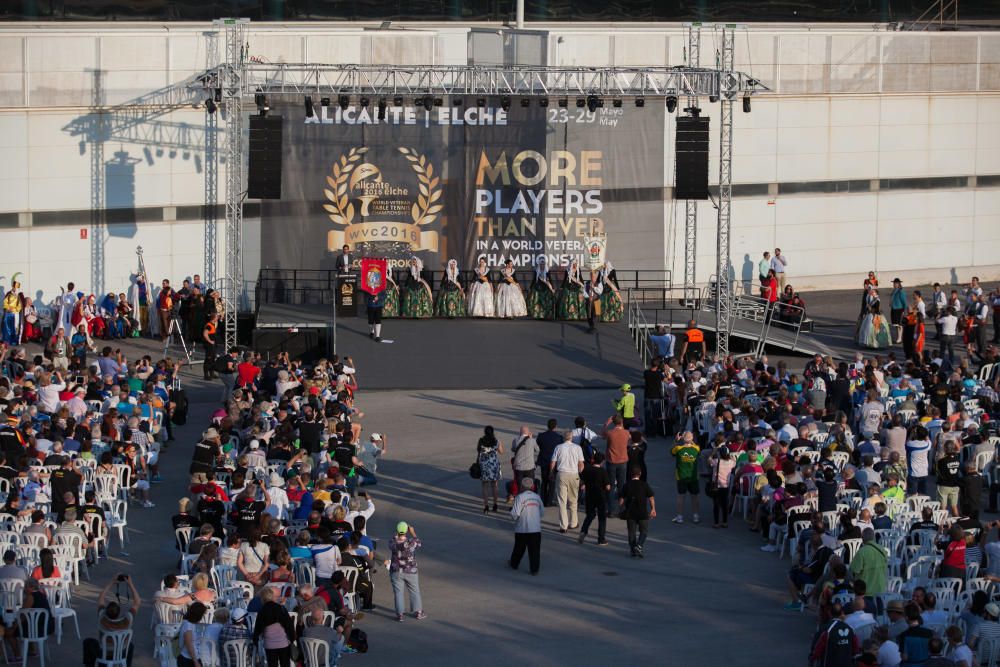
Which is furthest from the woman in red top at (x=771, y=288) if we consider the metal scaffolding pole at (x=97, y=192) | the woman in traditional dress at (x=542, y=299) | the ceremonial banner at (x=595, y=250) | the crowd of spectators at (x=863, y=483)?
the metal scaffolding pole at (x=97, y=192)

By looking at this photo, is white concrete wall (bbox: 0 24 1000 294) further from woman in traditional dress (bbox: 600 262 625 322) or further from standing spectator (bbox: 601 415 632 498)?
standing spectator (bbox: 601 415 632 498)

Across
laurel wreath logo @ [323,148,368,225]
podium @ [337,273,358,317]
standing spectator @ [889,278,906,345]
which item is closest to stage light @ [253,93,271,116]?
laurel wreath logo @ [323,148,368,225]

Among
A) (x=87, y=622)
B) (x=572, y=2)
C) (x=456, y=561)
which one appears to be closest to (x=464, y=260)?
(x=572, y=2)

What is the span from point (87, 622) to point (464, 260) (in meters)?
17.5

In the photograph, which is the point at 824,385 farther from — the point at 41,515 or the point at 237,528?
the point at 41,515

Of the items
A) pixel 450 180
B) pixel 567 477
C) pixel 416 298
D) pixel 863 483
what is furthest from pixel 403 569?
pixel 450 180

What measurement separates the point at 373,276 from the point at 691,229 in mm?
8171

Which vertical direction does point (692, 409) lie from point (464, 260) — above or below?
→ below

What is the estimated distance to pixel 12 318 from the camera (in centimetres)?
3103

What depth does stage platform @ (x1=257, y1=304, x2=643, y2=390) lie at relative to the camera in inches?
1133

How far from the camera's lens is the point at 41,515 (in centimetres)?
1669

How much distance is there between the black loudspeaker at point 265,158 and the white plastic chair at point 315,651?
17378 mm

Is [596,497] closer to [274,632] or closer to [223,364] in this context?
[274,632]

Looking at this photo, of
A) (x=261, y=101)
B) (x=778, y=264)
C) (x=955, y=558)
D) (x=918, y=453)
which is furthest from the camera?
(x=778, y=264)
